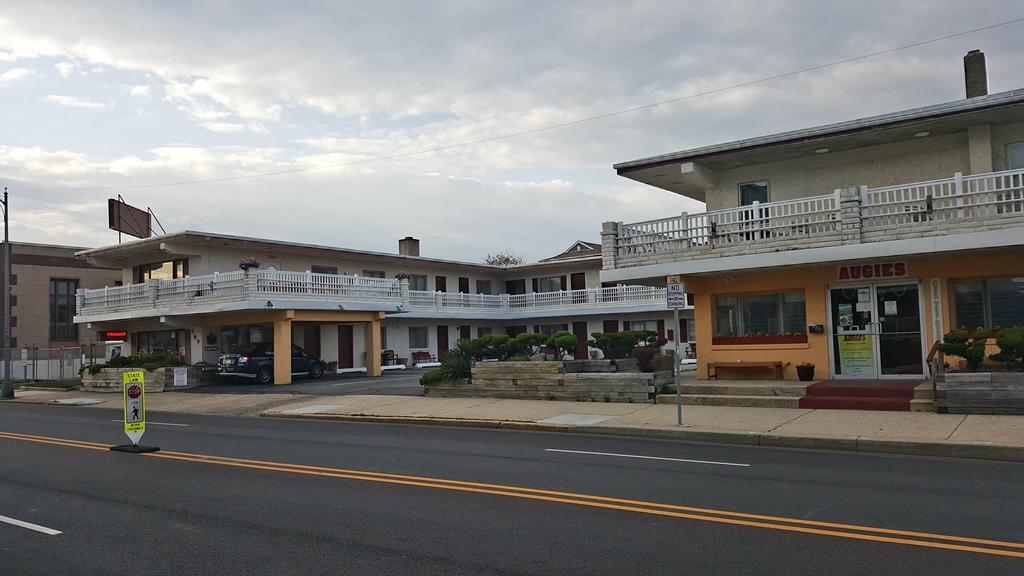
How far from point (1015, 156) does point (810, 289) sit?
5.58m

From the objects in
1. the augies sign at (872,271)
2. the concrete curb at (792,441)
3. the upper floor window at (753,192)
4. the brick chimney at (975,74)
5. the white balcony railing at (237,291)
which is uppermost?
the brick chimney at (975,74)

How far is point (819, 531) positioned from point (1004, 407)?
9.42 metres

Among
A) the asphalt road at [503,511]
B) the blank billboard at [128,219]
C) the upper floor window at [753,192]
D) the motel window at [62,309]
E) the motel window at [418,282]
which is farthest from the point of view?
the motel window at [62,309]

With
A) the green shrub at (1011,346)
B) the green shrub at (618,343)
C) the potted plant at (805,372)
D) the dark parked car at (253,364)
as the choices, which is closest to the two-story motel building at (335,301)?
the dark parked car at (253,364)

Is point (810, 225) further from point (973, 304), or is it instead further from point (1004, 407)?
point (1004, 407)

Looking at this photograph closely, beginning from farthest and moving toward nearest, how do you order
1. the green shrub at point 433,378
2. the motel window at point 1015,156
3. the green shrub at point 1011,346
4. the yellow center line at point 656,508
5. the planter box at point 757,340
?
1. the green shrub at point 433,378
2. the planter box at point 757,340
3. the motel window at point 1015,156
4. the green shrub at point 1011,346
5. the yellow center line at point 656,508

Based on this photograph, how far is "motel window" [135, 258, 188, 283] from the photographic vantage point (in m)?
34.7

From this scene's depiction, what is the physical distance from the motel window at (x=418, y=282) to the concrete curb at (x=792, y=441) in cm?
2537

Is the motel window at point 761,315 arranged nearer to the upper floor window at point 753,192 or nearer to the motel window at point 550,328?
the upper floor window at point 753,192

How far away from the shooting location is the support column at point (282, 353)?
98.6 ft

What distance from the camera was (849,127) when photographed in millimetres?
19109

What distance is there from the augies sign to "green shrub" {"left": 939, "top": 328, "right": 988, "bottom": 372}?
286 centimetres

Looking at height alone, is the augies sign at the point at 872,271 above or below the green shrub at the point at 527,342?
above

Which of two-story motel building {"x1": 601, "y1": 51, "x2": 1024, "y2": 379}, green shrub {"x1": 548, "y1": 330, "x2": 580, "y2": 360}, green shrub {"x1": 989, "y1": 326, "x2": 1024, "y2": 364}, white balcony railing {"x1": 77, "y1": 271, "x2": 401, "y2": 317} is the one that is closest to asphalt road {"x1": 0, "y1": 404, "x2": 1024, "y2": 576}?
green shrub {"x1": 989, "y1": 326, "x2": 1024, "y2": 364}
